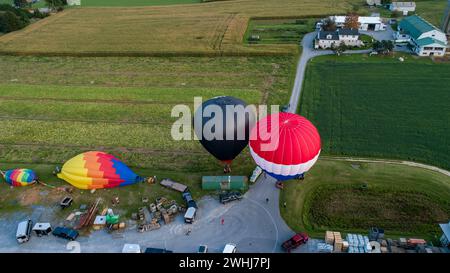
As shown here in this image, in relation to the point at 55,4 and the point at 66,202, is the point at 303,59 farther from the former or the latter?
the point at 55,4

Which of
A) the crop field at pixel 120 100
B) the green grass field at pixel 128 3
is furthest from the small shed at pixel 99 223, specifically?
the green grass field at pixel 128 3

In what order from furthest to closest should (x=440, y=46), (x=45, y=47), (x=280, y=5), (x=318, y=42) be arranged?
(x=280, y=5), (x=45, y=47), (x=318, y=42), (x=440, y=46)

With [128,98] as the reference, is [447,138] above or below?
below

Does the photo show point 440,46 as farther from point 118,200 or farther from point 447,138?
point 118,200

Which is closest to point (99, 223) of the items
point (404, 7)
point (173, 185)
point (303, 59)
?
point (173, 185)

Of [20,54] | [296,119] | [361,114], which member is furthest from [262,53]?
[20,54]

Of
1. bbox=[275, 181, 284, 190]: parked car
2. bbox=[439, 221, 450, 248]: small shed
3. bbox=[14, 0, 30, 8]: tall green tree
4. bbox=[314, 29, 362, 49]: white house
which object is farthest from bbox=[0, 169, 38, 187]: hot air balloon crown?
bbox=[14, 0, 30, 8]: tall green tree

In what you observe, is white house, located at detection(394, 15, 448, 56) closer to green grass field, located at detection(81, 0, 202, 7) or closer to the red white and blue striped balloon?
the red white and blue striped balloon
